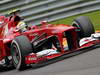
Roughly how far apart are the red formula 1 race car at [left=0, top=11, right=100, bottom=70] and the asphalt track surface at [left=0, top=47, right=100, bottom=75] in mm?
234

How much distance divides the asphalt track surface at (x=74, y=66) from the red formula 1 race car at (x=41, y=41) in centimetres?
23

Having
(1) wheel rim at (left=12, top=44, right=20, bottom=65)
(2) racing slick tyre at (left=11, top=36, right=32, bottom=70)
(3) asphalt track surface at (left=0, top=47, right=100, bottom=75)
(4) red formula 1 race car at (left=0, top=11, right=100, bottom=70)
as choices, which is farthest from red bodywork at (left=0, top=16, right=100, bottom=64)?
(1) wheel rim at (left=12, top=44, right=20, bottom=65)

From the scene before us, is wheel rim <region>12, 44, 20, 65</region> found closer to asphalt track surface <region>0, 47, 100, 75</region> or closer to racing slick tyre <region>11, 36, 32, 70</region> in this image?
racing slick tyre <region>11, 36, 32, 70</region>

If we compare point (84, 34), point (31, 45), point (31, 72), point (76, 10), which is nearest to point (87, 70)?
point (31, 72)

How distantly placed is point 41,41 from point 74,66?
172cm

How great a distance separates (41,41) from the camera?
8.85 meters

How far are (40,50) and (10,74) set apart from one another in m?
1.05

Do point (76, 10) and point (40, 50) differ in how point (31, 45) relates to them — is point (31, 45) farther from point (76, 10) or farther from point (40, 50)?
point (76, 10)

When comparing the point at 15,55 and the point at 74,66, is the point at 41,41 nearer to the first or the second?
the point at 15,55

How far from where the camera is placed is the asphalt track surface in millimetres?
6730

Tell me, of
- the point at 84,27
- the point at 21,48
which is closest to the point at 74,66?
the point at 21,48

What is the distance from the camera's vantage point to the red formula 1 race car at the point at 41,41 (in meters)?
8.26

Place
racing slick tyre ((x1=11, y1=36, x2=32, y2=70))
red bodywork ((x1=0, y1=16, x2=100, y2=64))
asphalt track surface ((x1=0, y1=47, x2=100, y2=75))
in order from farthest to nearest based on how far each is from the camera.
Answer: red bodywork ((x1=0, y1=16, x2=100, y2=64)) → racing slick tyre ((x1=11, y1=36, x2=32, y2=70)) → asphalt track surface ((x1=0, y1=47, x2=100, y2=75))

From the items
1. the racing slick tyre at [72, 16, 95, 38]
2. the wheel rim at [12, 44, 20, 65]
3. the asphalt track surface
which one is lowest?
the asphalt track surface
